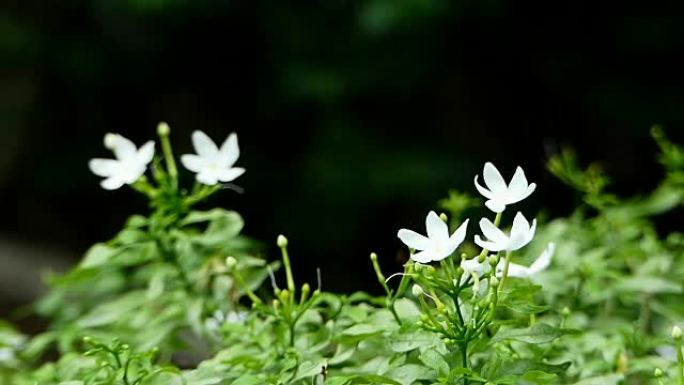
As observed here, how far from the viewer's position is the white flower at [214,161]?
1.15 m

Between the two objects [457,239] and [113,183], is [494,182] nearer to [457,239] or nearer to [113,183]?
[457,239]

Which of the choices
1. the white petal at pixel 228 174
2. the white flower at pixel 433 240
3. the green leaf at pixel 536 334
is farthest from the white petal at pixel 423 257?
the white petal at pixel 228 174

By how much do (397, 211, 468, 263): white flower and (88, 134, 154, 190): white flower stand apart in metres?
0.37

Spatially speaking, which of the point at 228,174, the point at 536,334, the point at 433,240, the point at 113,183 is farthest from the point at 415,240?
the point at 113,183

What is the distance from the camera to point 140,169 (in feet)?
3.87

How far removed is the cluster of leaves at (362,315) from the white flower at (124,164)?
2 centimetres

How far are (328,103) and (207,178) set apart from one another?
245cm

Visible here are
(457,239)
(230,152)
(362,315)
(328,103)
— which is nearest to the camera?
(457,239)

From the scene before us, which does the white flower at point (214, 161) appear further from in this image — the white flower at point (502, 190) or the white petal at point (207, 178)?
the white flower at point (502, 190)

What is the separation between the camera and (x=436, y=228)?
0.93m

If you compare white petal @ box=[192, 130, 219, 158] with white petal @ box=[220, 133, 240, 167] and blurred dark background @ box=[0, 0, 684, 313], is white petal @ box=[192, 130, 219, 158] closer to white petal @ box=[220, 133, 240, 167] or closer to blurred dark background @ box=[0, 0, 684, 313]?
white petal @ box=[220, 133, 240, 167]

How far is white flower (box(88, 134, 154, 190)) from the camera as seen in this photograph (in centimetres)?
118

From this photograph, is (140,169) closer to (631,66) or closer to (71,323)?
(71,323)

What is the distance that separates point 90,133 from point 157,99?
1.04 ft
